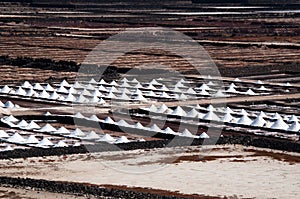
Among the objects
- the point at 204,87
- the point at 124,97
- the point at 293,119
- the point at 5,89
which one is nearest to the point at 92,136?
the point at 293,119

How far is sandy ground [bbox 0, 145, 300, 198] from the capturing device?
17.9 meters

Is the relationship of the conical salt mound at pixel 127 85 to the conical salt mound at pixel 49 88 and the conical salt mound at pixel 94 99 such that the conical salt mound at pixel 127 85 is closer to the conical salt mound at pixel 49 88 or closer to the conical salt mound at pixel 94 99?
the conical salt mound at pixel 49 88

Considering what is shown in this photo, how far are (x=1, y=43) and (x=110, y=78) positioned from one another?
15.6m

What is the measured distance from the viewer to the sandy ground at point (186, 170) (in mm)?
17859

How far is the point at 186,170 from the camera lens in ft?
63.5

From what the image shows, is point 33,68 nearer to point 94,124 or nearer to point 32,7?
point 94,124

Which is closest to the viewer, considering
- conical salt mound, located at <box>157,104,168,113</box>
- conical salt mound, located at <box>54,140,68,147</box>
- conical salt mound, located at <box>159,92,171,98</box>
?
conical salt mound, located at <box>54,140,68,147</box>

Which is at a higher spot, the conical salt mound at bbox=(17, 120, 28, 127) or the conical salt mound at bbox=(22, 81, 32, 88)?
the conical salt mound at bbox=(17, 120, 28, 127)

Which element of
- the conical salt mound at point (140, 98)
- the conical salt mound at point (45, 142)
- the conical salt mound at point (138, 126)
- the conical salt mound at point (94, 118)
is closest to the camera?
the conical salt mound at point (45, 142)

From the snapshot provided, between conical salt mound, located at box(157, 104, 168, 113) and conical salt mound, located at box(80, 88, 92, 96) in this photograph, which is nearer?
conical salt mound, located at box(157, 104, 168, 113)

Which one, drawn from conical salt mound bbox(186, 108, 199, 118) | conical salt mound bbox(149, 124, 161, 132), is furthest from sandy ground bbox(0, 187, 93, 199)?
conical salt mound bbox(186, 108, 199, 118)

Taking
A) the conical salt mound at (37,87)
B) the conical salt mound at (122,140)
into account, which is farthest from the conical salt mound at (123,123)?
the conical salt mound at (37,87)

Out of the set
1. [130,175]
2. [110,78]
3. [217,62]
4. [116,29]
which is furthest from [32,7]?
[130,175]

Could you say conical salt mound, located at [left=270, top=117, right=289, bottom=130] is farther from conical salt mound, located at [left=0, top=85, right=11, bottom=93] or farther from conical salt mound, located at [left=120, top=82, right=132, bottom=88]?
conical salt mound, located at [left=0, top=85, right=11, bottom=93]
